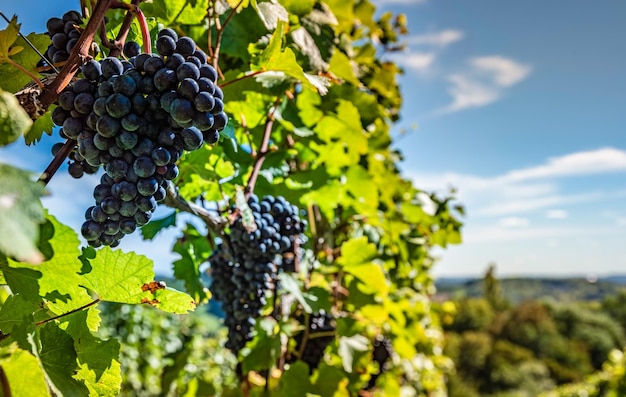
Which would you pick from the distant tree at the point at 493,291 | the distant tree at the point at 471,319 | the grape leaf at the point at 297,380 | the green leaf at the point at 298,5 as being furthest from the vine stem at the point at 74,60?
the distant tree at the point at 493,291

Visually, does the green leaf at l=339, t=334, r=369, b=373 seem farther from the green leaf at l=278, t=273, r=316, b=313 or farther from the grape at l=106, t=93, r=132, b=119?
the grape at l=106, t=93, r=132, b=119

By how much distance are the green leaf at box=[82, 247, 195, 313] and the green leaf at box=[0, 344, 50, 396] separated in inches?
5.7

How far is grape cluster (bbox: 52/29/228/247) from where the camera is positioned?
20.9 inches

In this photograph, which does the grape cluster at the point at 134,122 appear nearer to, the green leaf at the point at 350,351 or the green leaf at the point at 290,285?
the green leaf at the point at 290,285

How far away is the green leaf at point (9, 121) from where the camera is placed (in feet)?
1.29

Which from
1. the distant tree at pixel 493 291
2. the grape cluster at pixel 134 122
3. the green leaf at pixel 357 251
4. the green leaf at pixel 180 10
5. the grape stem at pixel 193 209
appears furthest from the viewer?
the distant tree at pixel 493 291

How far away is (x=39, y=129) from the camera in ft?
2.25


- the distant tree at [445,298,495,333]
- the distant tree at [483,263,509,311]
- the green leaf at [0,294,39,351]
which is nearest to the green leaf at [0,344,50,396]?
the green leaf at [0,294,39,351]

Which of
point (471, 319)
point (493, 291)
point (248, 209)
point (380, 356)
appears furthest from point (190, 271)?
point (493, 291)

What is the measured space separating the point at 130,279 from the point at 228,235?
0.47 metres

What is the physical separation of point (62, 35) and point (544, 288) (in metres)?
77.5

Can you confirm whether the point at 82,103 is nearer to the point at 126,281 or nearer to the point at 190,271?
the point at 126,281

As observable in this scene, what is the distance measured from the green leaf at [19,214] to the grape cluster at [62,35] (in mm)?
360

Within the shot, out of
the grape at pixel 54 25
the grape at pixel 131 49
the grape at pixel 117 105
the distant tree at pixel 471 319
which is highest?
the grape at pixel 54 25
